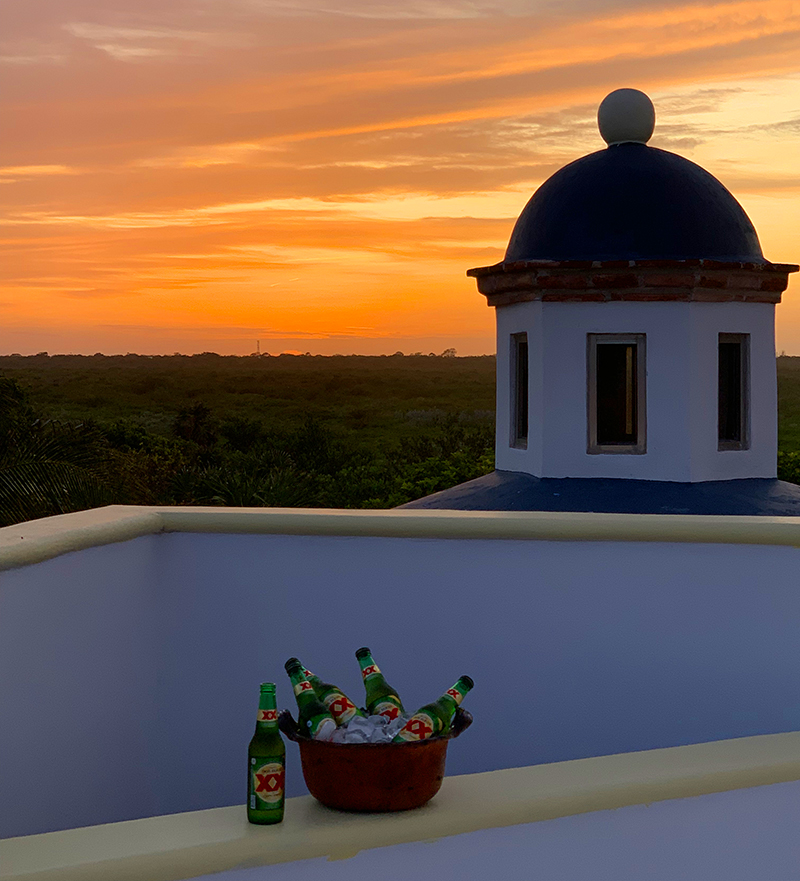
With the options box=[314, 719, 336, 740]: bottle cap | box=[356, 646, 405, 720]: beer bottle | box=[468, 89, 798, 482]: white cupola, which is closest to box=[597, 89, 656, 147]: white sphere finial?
box=[468, 89, 798, 482]: white cupola

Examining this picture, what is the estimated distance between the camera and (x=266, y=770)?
12.0 ft

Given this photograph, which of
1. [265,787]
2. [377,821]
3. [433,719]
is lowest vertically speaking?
[377,821]

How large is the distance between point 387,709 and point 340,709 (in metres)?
0.19

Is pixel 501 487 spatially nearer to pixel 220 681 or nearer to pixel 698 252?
pixel 698 252

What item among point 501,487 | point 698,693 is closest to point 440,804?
point 698,693

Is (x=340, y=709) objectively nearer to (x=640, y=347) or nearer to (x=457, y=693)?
(x=457, y=693)

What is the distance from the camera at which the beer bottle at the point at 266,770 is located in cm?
358

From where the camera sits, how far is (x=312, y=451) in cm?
4019

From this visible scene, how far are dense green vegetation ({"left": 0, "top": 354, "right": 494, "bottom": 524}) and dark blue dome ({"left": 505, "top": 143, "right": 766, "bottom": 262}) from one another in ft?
21.0

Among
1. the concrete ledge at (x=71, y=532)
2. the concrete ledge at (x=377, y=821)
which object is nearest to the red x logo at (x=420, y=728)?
the concrete ledge at (x=377, y=821)

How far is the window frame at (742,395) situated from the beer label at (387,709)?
6271 mm

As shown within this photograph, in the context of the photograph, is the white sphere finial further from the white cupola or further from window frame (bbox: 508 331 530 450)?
window frame (bbox: 508 331 530 450)

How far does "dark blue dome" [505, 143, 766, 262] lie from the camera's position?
955 centimetres

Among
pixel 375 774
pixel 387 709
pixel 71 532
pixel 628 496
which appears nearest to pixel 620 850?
pixel 375 774
